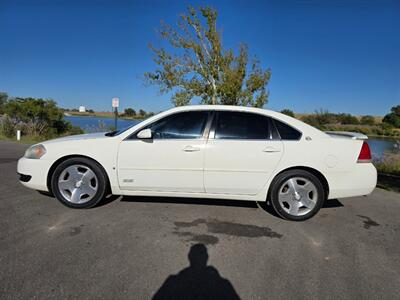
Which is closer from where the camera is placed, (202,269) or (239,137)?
(202,269)

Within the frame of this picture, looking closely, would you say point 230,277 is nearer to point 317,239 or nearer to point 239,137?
point 317,239

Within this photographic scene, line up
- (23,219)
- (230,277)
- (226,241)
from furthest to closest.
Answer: (23,219) < (226,241) < (230,277)

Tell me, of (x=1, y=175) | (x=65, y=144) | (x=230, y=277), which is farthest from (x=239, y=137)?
(x=1, y=175)

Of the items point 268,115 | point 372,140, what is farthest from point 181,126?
point 372,140

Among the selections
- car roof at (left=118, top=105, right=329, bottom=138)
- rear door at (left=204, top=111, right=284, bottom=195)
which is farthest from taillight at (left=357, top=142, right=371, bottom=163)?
rear door at (left=204, top=111, right=284, bottom=195)

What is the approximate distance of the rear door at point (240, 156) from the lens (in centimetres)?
333

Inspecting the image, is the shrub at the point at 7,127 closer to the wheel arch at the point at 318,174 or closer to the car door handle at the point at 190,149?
the car door handle at the point at 190,149

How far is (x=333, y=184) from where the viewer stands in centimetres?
336

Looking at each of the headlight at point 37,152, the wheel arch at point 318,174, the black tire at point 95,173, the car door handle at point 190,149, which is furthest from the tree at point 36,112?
the wheel arch at point 318,174

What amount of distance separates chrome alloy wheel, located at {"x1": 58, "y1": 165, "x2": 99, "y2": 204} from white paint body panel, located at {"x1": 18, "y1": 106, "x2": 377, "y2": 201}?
0.23 meters

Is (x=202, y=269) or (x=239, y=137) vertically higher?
(x=239, y=137)

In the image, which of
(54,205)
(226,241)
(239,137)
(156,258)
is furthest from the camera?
(54,205)

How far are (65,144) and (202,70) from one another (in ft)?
26.1

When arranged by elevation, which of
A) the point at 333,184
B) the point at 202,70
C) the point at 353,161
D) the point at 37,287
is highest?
the point at 202,70
